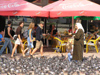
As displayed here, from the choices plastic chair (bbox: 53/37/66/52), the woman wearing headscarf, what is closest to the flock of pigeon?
the woman wearing headscarf

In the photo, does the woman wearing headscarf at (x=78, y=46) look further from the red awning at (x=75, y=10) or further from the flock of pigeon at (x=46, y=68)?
the red awning at (x=75, y=10)

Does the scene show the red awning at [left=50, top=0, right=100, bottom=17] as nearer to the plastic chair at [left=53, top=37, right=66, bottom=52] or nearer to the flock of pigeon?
the plastic chair at [left=53, top=37, right=66, bottom=52]

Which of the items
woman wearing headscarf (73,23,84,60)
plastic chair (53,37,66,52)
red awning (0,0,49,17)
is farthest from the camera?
plastic chair (53,37,66,52)

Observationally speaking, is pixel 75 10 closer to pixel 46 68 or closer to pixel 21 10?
pixel 21 10

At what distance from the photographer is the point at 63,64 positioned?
7.73m

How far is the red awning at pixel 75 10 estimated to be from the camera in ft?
33.9

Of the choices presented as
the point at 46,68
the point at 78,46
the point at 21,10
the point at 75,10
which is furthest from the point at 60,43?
the point at 46,68

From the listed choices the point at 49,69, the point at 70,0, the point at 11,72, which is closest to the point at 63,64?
the point at 49,69

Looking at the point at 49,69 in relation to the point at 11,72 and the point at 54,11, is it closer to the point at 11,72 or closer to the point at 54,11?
the point at 11,72

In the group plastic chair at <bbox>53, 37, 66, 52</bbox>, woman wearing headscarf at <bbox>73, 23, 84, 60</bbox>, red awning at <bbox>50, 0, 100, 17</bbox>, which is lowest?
plastic chair at <bbox>53, 37, 66, 52</bbox>

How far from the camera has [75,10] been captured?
10352mm

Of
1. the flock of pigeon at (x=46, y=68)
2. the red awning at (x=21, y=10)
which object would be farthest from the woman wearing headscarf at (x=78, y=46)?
the red awning at (x=21, y=10)

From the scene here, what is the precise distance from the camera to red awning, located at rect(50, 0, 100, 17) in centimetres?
1034

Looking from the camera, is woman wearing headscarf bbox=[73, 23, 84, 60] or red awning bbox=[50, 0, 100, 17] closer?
woman wearing headscarf bbox=[73, 23, 84, 60]
